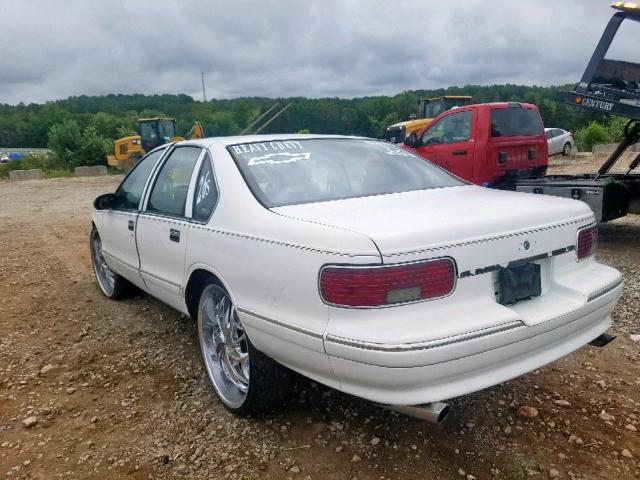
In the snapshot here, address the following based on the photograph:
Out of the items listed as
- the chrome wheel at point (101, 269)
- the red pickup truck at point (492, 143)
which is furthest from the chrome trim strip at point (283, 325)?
the red pickup truck at point (492, 143)

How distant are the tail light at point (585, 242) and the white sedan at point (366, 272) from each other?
11mm

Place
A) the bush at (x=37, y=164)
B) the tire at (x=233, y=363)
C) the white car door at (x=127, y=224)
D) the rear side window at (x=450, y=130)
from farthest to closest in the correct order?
the bush at (x=37, y=164) < the rear side window at (x=450, y=130) < the white car door at (x=127, y=224) < the tire at (x=233, y=363)

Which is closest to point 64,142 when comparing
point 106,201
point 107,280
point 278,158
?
point 107,280

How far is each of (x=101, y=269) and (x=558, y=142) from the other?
20.9m

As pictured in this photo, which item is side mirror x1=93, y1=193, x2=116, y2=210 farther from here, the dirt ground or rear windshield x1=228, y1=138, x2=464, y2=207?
rear windshield x1=228, y1=138, x2=464, y2=207

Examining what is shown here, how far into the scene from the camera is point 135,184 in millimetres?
4285

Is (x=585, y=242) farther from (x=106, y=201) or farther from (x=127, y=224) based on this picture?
(x=106, y=201)

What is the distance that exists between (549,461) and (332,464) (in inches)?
39.1

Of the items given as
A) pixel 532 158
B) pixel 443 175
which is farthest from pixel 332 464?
pixel 532 158

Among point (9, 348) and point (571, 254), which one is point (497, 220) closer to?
point (571, 254)

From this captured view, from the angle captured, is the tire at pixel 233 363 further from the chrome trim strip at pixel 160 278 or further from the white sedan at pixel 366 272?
the chrome trim strip at pixel 160 278

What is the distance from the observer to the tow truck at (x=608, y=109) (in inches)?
251

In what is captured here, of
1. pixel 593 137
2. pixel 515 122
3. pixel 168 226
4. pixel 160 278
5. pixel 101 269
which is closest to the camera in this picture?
pixel 168 226

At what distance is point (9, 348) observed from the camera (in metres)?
4.05
